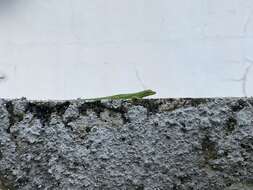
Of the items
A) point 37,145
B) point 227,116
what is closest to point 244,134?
point 227,116

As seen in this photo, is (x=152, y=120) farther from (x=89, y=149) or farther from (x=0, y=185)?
(x=0, y=185)

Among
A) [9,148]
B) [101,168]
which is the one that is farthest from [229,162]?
[9,148]

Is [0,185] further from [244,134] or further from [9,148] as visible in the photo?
[244,134]

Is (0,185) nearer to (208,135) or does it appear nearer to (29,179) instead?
(29,179)

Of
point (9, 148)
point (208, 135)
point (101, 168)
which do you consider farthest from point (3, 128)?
point (208, 135)
